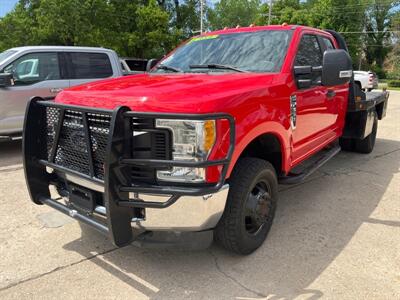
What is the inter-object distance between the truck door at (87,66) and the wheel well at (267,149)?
4.98 metres

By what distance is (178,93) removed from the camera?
2812 millimetres

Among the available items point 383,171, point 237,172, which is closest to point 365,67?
point 383,171

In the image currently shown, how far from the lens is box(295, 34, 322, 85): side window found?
13.3 feet

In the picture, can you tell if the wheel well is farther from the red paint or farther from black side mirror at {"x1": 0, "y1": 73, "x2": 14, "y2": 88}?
black side mirror at {"x1": 0, "y1": 73, "x2": 14, "y2": 88}

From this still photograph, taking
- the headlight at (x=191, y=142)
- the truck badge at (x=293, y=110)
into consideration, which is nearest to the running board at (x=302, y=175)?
the truck badge at (x=293, y=110)

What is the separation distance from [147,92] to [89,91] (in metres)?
0.58

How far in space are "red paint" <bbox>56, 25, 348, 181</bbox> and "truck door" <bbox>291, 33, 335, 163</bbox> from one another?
0.01 m

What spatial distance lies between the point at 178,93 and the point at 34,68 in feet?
17.0

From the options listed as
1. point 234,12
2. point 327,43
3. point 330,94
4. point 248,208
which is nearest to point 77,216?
point 248,208

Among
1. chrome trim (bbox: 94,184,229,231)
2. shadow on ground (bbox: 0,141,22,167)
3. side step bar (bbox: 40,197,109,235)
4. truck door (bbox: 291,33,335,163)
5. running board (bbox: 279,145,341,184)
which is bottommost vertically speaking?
shadow on ground (bbox: 0,141,22,167)

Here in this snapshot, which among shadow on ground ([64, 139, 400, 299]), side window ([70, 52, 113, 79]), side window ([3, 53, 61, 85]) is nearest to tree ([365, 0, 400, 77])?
side window ([70, 52, 113, 79])

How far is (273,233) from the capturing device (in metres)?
3.78

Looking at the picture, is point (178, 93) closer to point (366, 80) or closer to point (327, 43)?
point (327, 43)

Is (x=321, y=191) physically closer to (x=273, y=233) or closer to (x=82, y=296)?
(x=273, y=233)
